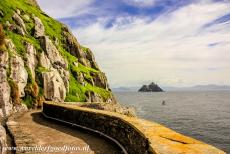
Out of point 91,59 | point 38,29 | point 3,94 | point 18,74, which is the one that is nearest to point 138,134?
point 3,94

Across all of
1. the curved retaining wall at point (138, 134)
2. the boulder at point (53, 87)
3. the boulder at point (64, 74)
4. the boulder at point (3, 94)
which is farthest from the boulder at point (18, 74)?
the curved retaining wall at point (138, 134)

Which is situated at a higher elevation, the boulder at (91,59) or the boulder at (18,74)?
the boulder at (91,59)

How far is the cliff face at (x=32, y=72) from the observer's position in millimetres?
41562

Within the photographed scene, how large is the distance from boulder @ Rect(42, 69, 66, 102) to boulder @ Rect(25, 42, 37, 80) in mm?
2730

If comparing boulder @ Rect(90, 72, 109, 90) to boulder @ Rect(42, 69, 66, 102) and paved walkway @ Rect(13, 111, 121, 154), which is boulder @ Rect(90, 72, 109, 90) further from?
paved walkway @ Rect(13, 111, 121, 154)

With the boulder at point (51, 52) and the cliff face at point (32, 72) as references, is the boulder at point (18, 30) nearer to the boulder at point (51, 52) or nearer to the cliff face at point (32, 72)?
the cliff face at point (32, 72)

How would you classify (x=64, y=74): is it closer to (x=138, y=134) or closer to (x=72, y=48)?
(x=72, y=48)

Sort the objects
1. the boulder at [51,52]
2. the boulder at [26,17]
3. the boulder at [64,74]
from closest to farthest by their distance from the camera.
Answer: the boulder at [64,74]
the boulder at [51,52]
the boulder at [26,17]

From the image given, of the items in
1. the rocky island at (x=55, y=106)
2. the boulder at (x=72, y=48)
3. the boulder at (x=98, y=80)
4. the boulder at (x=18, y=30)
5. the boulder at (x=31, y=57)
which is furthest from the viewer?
the boulder at (x=72, y=48)

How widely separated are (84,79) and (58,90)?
26.0 m

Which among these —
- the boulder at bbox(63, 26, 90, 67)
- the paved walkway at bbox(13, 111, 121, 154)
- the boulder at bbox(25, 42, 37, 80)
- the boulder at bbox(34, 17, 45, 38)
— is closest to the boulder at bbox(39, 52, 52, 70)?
the boulder at bbox(25, 42, 37, 80)

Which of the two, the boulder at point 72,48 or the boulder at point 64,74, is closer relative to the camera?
the boulder at point 64,74

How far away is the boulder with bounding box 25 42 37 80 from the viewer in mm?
54344

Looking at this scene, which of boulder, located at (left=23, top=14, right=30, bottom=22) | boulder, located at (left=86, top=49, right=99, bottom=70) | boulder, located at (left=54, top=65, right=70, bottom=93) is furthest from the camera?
boulder, located at (left=86, top=49, right=99, bottom=70)
